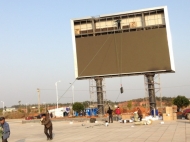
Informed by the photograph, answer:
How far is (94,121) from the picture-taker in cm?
2947

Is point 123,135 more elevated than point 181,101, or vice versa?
point 181,101

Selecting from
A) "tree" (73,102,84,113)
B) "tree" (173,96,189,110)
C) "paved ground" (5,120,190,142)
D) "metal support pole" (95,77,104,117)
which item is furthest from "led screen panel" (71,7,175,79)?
"tree" (173,96,189,110)

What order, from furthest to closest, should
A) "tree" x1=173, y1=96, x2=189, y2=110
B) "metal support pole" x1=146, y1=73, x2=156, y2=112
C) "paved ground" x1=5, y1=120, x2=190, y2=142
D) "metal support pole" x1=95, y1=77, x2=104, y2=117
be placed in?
"tree" x1=173, y1=96, x2=189, y2=110 → "metal support pole" x1=95, y1=77, x2=104, y2=117 → "metal support pole" x1=146, y1=73, x2=156, y2=112 → "paved ground" x1=5, y1=120, x2=190, y2=142

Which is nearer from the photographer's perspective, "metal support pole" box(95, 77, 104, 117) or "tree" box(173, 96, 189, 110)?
"metal support pole" box(95, 77, 104, 117)

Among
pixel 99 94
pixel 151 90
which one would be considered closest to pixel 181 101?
pixel 151 90

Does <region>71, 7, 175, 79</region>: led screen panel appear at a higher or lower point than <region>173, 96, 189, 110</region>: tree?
higher

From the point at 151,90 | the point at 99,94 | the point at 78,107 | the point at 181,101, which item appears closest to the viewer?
the point at 151,90

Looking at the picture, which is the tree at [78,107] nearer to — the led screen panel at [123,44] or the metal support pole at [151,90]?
the led screen panel at [123,44]

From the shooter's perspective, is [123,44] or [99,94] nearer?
[123,44]

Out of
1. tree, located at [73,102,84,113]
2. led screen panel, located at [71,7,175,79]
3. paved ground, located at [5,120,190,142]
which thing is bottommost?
paved ground, located at [5,120,190,142]

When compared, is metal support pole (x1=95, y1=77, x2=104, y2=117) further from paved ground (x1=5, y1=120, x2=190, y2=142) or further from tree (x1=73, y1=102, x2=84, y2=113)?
tree (x1=73, y1=102, x2=84, y2=113)

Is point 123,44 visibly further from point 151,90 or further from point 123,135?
point 123,135

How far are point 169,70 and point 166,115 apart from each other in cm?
629

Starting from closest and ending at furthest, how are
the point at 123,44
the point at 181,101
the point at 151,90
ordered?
1. the point at 151,90
2. the point at 123,44
3. the point at 181,101
